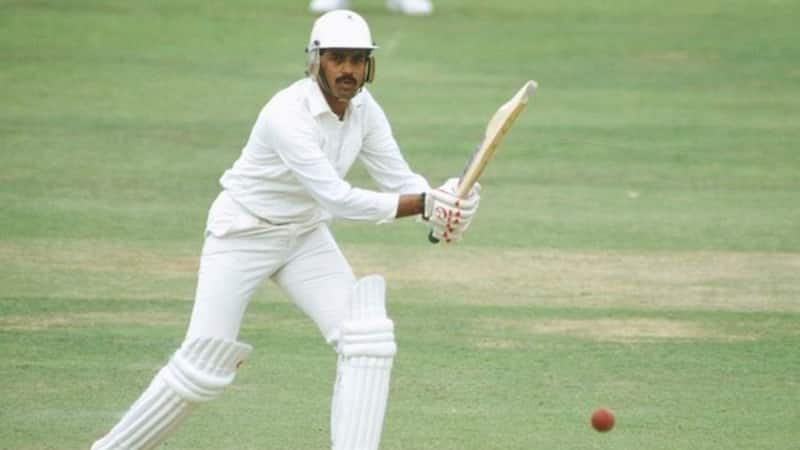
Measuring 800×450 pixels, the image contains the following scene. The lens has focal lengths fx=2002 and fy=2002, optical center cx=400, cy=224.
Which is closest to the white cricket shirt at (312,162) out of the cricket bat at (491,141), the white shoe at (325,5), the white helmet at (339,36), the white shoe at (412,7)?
the white helmet at (339,36)

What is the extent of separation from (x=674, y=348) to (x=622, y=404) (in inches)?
47.1

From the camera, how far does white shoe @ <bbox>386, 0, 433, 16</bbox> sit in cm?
2483

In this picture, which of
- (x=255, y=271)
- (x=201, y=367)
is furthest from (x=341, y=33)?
(x=201, y=367)

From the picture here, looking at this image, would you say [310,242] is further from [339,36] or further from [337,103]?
[339,36]

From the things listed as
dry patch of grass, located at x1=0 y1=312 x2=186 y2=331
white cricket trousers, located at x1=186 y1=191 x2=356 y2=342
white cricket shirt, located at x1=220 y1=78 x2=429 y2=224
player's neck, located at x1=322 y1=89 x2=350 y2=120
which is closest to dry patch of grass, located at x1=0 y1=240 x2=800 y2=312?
dry patch of grass, located at x1=0 y1=312 x2=186 y2=331

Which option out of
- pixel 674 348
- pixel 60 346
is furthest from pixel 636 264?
pixel 60 346

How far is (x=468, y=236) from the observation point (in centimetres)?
1258

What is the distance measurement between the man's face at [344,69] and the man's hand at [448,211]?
465 millimetres

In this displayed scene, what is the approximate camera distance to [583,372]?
9031 millimetres

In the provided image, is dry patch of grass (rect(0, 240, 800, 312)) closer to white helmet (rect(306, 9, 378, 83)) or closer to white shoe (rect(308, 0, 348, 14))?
white helmet (rect(306, 9, 378, 83))

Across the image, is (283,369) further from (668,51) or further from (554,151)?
(668,51)

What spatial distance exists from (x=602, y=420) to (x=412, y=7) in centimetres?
1770

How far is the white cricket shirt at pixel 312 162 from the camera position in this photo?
22.6 ft

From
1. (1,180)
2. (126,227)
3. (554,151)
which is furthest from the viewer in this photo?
(554,151)
